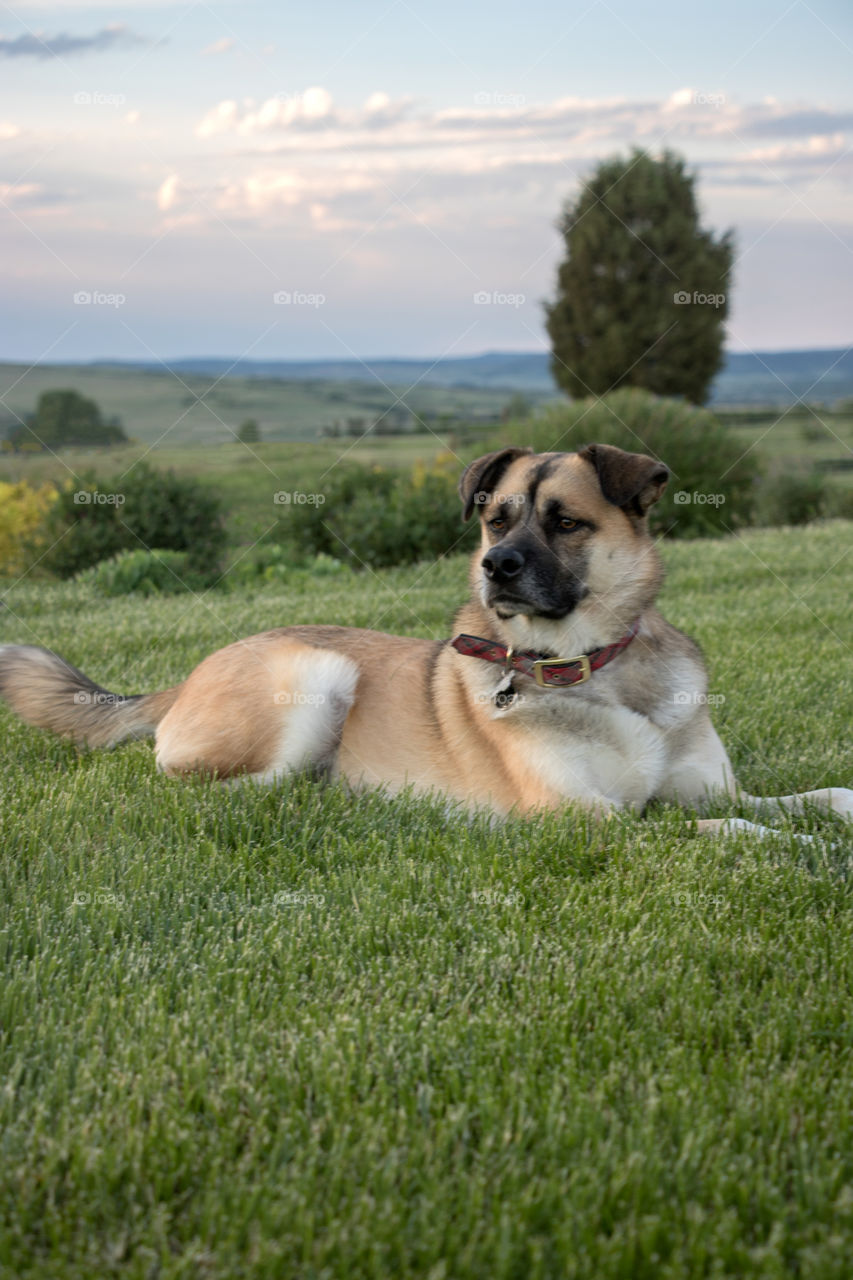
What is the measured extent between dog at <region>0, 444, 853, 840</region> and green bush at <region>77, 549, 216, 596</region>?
5150mm

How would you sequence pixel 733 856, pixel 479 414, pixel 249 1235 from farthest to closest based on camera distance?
pixel 479 414
pixel 733 856
pixel 249 1235

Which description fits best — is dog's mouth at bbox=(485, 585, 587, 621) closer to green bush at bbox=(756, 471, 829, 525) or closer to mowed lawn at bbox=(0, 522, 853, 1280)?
mowed lawn at bbox=(0, 522, 853, 1280)

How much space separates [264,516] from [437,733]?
8315mm

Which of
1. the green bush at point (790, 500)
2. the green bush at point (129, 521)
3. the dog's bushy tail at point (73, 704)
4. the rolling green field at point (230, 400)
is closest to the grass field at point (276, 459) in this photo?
the green bush at point (129, 521)

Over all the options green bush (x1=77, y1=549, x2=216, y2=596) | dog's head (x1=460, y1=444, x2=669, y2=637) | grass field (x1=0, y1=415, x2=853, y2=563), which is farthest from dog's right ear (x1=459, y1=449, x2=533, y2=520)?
grass field (x1=0, y1=415, x2=853, y2=563)

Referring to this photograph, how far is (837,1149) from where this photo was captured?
1.94 m

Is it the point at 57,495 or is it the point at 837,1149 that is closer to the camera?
the point at 837,1149

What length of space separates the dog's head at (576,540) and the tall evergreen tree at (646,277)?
75.0ft

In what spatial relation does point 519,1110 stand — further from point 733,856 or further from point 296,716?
point 296,716

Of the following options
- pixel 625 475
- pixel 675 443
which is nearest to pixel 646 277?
pixel 675 443

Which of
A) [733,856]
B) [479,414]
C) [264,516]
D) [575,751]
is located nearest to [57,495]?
[264,516]

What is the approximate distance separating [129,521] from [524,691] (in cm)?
723

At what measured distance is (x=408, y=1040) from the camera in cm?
229

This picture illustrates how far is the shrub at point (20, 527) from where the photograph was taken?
1052 centimetres
